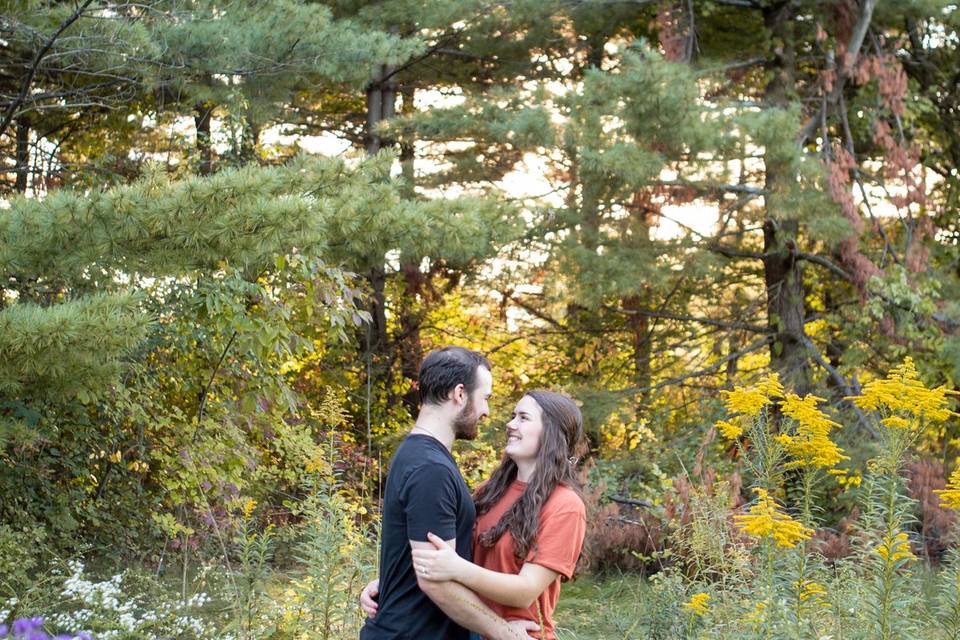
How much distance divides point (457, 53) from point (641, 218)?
9.48ft

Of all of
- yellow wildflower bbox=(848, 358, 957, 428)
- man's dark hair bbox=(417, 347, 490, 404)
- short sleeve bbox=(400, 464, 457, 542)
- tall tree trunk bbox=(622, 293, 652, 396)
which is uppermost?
man's dark hair bbox=(417, 347, 490, 404)

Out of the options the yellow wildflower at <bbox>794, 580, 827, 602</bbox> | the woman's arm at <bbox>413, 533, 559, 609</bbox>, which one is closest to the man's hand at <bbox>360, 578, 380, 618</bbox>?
the woman's arm at <bbox>413, 533, 559, 609</bbox>

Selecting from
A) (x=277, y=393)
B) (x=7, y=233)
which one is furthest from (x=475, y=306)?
(x=7, y=233)

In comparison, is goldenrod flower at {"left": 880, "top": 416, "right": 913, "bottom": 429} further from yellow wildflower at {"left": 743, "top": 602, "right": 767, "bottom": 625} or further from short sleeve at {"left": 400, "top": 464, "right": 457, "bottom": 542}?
short sleeve at {"left": 400, "top": 464, "right": 457, "bottom": 542}

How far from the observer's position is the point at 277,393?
6.82m

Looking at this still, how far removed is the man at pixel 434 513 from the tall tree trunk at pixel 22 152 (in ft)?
22.1

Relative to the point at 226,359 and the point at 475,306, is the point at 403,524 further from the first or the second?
the point at 475,306

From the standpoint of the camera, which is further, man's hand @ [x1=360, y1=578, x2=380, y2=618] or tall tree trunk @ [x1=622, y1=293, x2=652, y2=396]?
tall tree trunk @ [x1=622, y1=293, x2=652, y2=396]

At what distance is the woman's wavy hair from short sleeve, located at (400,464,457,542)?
0.63ft

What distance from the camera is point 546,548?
262 cm

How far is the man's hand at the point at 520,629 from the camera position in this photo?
2.56 meters

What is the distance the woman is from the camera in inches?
99.6

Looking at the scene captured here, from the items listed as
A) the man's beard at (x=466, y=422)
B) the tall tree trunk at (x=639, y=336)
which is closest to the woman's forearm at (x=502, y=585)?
the man's beard at (x=466, y=422)

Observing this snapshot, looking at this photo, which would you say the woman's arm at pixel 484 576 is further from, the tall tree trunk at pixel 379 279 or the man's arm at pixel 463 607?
the tall tree trunk at pixel 379 279
